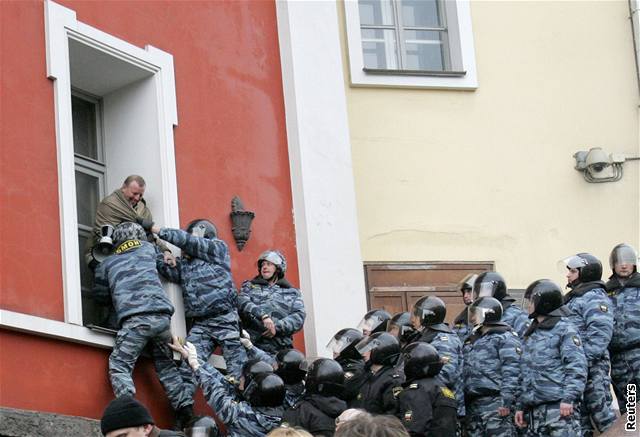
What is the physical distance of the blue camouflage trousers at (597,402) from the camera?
13.2 meters

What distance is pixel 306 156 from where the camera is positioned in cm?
1614

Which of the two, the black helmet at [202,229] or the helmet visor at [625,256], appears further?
the helmet visor at [625,256]

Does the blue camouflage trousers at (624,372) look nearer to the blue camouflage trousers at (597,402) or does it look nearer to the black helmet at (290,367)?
the blue camouflage trousers at (597,402)

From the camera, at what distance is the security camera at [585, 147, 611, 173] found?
18508 mm

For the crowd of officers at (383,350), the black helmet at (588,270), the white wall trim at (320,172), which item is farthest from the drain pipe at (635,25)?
the black helmet at (588,270)

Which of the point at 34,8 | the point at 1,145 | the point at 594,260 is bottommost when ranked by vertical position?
the point at 594,260

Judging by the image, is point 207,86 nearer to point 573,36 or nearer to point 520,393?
point 520,393

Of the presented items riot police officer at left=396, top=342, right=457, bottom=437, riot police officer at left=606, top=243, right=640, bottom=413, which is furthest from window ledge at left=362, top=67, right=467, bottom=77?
riot police officer at left=396, top=342, right=457, bottom=437

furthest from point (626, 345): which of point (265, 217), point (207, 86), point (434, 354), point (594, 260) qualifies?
point (207, 86)

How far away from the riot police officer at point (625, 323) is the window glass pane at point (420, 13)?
223 inches

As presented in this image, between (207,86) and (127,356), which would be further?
(207,86)

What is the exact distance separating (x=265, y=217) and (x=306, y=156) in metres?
0.98

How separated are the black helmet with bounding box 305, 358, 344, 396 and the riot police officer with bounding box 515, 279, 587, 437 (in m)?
1.76

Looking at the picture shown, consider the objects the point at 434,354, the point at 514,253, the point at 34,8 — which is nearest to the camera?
the point at 434,354
